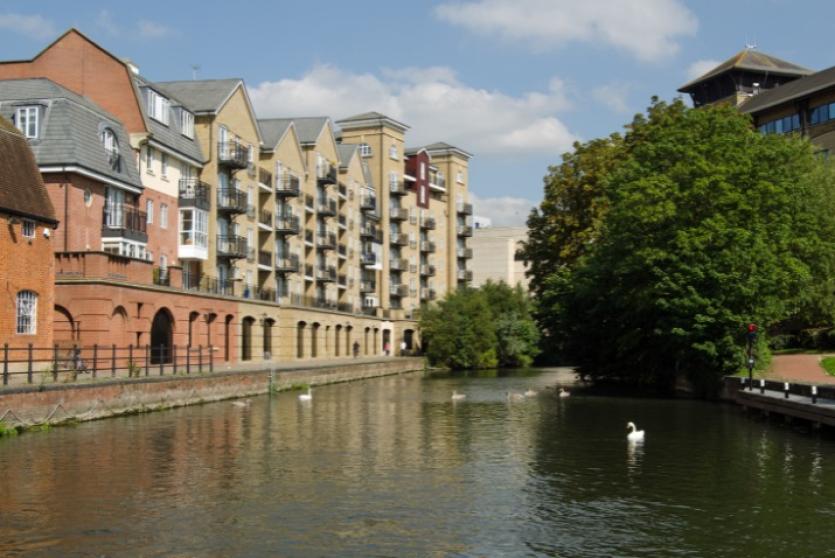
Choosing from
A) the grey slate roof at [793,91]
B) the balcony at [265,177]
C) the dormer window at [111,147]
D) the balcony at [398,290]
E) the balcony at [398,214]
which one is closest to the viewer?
the dormer window at [111,147]

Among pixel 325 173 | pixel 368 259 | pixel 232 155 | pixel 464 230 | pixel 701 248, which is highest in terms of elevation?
pixel 325 173

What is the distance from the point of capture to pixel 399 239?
104938 millimetres

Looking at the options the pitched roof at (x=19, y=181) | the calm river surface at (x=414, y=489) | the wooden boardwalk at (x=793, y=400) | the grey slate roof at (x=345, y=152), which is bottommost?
the calm river surface at (x=414, y=489)

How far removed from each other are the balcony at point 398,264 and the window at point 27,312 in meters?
69.1

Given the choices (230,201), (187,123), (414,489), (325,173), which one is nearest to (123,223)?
(187,123)

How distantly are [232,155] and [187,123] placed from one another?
4.86 metres

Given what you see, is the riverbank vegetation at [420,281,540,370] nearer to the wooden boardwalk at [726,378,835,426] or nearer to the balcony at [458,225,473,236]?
the balcony at [458,225,473,236]

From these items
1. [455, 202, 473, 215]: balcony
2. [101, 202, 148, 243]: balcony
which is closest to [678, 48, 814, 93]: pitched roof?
[455, 202, 473, 215]: balcony

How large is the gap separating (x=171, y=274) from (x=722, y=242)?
27.7m

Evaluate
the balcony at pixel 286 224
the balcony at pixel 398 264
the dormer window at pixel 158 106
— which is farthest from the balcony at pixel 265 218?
the balcony at pixel 398 264

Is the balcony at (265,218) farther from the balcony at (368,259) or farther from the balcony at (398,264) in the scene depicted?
the balcony at (398,264)

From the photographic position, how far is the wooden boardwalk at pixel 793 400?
30.2 m

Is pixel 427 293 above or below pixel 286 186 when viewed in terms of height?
below

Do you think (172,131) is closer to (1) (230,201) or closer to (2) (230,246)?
(1) (230,201)
